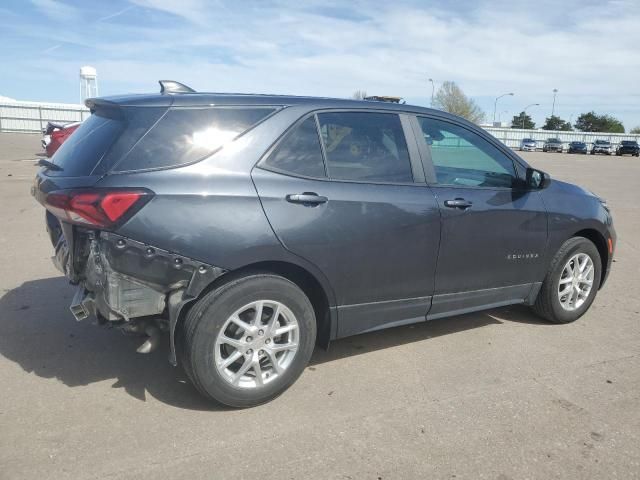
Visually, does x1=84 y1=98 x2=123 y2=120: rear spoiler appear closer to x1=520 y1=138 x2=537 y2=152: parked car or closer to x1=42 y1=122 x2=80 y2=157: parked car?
x1=42 y1=122 x2=80 y2=157: parked car

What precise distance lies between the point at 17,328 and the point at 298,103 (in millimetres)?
2786

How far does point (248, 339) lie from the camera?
10.5 feet

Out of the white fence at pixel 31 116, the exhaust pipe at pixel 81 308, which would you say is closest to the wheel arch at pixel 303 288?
the exhaust pipe at pixel 81 308

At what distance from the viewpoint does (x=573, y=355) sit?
4137mm

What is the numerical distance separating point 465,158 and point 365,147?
0.99m

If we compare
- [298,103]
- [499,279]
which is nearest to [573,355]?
[499,279]

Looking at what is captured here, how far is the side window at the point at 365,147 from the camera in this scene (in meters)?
3.51

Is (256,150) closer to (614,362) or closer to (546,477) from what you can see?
(546,477)

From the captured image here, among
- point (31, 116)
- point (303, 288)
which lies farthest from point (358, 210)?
point (31, 116)

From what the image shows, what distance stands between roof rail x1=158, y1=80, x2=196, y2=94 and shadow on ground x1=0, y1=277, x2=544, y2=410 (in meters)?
1.80

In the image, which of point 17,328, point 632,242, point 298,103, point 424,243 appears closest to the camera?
point 298,103

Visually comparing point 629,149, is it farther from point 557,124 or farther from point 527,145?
point 557,124

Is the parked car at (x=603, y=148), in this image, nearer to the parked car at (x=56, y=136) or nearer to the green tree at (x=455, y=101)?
the green tree at (x=455, y=101)

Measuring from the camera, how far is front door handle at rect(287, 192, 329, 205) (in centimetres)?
322
